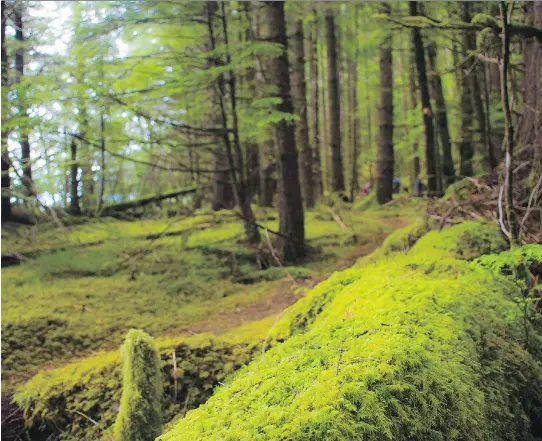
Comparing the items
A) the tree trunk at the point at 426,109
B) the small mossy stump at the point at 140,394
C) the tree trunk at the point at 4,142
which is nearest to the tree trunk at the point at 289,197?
the tree trunk at the point at 426,109

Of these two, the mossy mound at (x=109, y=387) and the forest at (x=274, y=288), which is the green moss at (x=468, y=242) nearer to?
the forest at (x=274, y=288)

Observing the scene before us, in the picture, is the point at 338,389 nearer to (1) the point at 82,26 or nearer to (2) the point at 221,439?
(2) the point at 221,439

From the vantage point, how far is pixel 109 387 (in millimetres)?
3076

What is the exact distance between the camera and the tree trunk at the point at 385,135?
1277 cm

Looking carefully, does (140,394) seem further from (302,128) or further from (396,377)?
(302,128)

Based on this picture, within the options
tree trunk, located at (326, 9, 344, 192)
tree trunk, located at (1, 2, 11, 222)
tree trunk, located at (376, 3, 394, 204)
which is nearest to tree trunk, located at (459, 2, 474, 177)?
tree trunk, located at (376, 3, 394, 204)

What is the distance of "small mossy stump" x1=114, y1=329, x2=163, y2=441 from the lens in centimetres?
249

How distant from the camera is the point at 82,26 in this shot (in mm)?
6012

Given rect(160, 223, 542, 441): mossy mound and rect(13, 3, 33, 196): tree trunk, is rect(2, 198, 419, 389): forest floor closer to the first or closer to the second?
rect(13, 3, 33, 196): tree trunk

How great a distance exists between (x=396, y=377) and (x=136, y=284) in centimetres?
579

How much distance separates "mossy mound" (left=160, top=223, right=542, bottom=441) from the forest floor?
94.5 inches

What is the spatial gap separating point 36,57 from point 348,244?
7.75 metres

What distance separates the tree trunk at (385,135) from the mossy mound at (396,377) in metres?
10.9

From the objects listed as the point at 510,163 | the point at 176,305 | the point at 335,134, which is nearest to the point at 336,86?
the point at 335,134
